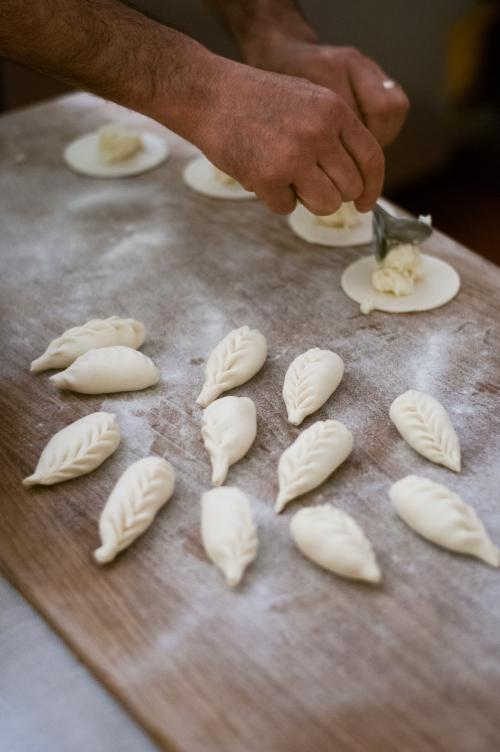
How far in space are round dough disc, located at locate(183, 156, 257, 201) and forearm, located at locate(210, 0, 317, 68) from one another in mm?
343

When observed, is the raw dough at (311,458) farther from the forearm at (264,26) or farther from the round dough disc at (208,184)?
the forearm at (264,26)

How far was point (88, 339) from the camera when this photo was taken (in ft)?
5.65

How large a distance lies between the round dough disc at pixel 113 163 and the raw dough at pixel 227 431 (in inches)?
47.5

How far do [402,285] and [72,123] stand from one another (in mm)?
1520

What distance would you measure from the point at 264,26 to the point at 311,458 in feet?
4.91

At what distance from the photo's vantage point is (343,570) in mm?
1236

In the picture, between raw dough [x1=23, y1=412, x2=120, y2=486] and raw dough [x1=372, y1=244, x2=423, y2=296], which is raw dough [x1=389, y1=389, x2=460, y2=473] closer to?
raw dough [x1=372, y1=244, x2=423, y2=296]

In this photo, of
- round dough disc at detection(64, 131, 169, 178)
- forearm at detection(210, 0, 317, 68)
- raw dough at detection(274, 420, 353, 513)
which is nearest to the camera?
raw dough at detection(274, 420, 353, 513)

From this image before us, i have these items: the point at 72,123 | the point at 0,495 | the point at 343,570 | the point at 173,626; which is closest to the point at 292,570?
the point at 343,570

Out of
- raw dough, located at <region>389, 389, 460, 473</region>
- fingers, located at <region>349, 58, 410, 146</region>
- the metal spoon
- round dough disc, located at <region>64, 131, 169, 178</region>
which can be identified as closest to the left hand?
fingers, located at <region>349, 58, 410, 146</region>

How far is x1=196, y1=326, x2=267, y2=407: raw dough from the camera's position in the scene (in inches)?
63.3

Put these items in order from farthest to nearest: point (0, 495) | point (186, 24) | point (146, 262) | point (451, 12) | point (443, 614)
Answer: point (451, 12)
point (186, 24)
point (146, 262)
point (0, 495)
point (443, 614)

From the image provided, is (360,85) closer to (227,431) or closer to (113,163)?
(113,163)

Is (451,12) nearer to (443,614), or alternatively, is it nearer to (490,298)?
(490,298)
